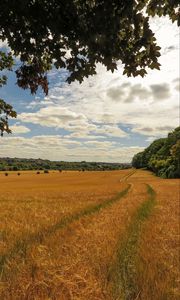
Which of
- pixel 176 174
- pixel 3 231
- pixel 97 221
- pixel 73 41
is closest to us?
pixel 73 41

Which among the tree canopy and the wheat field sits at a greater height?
the tree canopy

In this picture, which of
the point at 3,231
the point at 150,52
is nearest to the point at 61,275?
the point at 150,52

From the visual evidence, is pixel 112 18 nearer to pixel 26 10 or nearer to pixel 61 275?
pixel 26 10

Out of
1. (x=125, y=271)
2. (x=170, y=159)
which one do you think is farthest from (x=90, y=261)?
(x=170, y=159)

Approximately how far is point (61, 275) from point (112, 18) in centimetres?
502

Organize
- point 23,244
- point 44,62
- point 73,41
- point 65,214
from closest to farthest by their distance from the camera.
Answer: point 73,41 → point 44,62 → point 23,244 → point 65,214

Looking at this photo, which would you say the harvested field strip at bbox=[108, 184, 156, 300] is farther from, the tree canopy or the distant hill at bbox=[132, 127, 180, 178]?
the distant hill at bbox=[132, 127, 180, 178]

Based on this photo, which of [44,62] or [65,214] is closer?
[44,62]

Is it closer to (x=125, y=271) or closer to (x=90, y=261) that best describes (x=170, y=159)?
(x=90, y=261)

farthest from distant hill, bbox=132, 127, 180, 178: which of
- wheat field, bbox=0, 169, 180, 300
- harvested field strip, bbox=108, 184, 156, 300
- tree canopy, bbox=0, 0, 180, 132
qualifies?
tree canopy, bbox=0, 0, 180, 132

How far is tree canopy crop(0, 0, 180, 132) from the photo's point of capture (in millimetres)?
5711

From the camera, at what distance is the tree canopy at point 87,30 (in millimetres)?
5711

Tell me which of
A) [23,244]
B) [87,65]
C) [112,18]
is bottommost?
[23,244]

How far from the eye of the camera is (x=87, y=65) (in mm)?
6340
